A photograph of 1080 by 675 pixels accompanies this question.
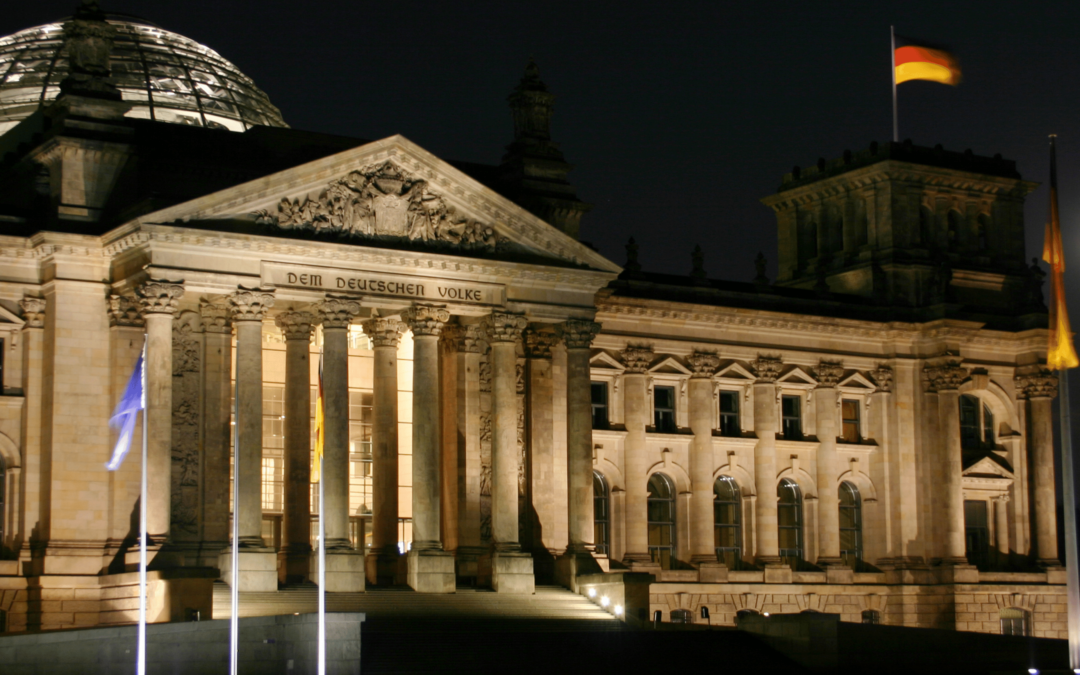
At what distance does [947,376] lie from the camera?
73.6m

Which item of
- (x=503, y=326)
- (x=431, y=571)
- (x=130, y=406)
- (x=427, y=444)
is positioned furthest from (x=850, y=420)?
(x=130, y=406)

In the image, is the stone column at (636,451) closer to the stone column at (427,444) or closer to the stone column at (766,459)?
the stone column at (766,459)

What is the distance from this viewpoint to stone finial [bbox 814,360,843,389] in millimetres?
73250

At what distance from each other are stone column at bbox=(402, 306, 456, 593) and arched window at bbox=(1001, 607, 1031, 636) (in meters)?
26.9

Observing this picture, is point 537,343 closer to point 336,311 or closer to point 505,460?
point 505,460

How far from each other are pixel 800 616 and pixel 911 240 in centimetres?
2685

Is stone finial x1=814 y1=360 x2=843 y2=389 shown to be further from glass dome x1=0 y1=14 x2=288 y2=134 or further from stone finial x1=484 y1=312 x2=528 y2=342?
glass dome x1=0 y1=14 x2=288 y2=134

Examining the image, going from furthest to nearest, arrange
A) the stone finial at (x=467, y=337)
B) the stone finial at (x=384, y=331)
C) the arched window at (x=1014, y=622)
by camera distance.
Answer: the arched window at (x=1014, y=622), the stone finial at (x=467, y=337), the stone finial at (x=384, y=331)

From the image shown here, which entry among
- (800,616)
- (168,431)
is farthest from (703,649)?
(168,431)

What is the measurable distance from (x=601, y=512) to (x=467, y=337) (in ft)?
35.4

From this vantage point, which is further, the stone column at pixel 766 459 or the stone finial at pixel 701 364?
the stone column at pixel 766 459

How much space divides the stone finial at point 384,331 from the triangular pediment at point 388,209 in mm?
3285

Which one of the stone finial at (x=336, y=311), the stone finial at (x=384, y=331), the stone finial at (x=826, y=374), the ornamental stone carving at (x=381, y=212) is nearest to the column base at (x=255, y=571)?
the stone finial at (x=336, y=311)

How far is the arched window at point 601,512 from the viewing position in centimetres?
6794
